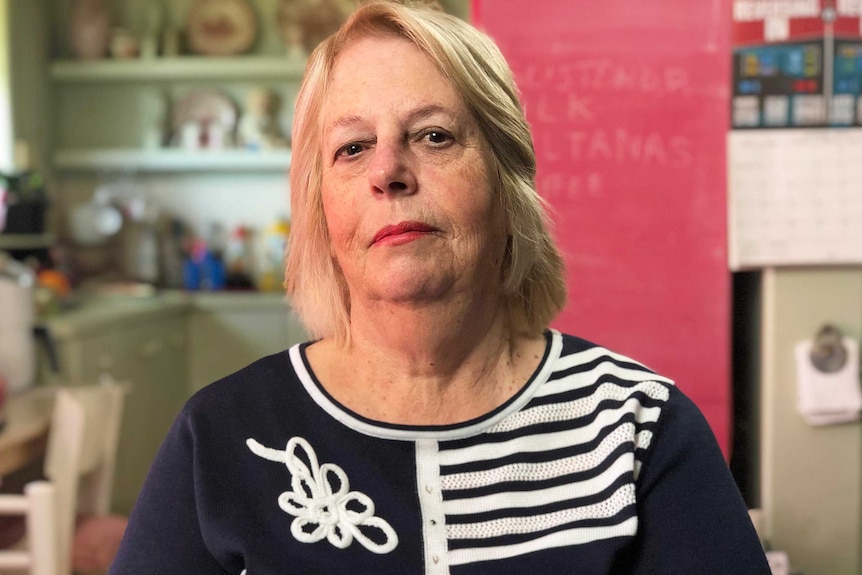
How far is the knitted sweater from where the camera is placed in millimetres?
873

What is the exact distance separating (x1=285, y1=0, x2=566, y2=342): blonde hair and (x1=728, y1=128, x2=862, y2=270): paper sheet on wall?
1083 millimetres

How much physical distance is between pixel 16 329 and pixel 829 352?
7.27 feet

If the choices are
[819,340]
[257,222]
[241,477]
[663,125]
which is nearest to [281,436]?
[241,477]

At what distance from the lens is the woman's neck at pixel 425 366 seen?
0.94 m

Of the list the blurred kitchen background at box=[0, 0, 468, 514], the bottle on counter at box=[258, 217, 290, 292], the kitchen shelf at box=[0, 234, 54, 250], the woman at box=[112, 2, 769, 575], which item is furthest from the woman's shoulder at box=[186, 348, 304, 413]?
the bottle on counter at box=[258, 217, 290, 292]

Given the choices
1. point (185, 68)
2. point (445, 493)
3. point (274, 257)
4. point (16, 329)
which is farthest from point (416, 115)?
point (185, 68)

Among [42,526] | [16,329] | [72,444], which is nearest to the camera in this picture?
[42,526]

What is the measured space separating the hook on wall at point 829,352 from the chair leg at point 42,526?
5.49ft

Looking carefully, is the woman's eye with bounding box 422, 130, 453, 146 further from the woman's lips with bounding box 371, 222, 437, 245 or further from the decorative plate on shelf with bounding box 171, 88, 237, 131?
the decorative plate on shelf with bounding box 171, 88, 237, 131

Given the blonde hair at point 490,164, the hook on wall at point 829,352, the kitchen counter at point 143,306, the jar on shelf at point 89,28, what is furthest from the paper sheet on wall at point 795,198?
the jar on shelf at point 89,28

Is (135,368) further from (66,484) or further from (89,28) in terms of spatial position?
(89,28)

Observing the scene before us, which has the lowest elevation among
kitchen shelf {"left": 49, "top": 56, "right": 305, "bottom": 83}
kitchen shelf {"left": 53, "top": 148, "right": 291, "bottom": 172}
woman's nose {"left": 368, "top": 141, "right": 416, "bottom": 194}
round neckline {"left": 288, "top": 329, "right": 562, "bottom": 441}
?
round neckline {"left": 288, "top": 329, "right": 562, "bottom": 441}

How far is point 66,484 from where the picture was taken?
1.79 m

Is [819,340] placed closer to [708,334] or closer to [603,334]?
[708,334]
